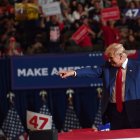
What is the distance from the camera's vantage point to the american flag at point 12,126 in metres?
11.2

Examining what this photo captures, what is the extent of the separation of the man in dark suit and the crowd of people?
4102mm

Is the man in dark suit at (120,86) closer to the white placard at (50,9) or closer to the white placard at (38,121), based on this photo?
the white placard at (38,121)

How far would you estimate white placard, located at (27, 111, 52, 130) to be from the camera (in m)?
10.7

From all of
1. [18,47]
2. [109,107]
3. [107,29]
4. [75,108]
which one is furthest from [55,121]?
[109,107]

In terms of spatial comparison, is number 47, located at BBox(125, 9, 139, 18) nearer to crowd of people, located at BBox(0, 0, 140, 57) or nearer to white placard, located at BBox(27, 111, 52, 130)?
crowd of people, located at BBox(0, 0, 140, 57)

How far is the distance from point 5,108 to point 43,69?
90 cm

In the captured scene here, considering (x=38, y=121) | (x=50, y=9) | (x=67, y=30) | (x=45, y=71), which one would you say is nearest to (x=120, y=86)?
(x=38, y=121)

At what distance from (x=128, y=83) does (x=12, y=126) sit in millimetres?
4493

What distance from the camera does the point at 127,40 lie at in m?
12.2

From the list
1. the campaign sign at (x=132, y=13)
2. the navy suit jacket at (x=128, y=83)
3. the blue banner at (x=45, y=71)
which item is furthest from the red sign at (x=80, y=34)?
Answer: the navy suit jacket at (x=128, y=83)

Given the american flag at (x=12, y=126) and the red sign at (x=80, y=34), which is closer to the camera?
the american flag at (x=12, y=126)

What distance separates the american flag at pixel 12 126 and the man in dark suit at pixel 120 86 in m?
4.10

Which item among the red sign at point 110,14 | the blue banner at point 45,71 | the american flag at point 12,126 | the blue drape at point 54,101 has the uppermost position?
the red sign at point 110,14

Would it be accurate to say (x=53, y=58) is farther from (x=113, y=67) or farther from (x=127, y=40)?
(x=113, y=67)
